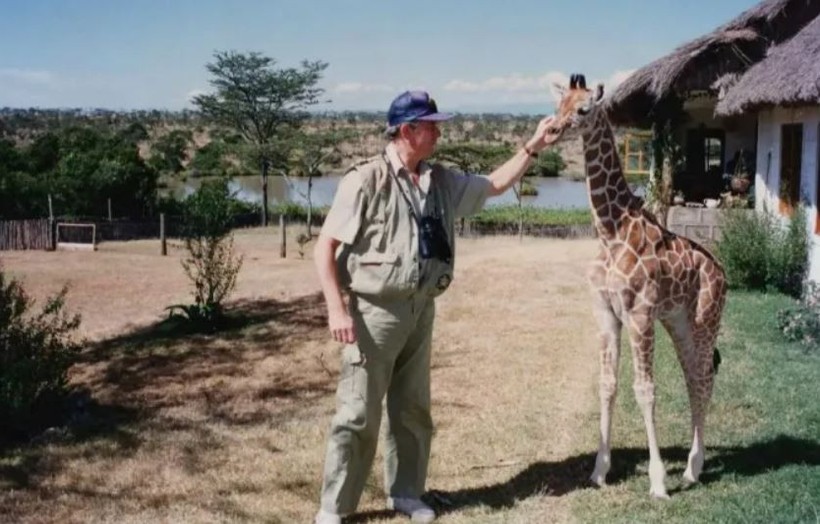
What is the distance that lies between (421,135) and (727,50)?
9768 mm

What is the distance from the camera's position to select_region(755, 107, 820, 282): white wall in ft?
31.9

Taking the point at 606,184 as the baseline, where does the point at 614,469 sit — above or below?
below

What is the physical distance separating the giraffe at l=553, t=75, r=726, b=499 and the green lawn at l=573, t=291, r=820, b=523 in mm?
165

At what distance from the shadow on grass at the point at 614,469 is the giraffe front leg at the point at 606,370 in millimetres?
147

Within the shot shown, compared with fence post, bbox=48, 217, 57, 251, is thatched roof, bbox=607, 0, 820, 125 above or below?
above

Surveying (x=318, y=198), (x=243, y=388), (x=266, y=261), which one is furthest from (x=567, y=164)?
(x=243, y=388)

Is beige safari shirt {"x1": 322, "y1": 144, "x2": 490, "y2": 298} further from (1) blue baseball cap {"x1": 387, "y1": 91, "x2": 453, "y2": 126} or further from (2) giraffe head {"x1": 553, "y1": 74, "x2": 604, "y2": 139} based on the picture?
(2) giraffe head {"x1": 553, "y1": 74, "x2": 604, "y2": 139}

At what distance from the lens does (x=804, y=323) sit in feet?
25.4

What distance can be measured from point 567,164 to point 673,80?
48722 mm

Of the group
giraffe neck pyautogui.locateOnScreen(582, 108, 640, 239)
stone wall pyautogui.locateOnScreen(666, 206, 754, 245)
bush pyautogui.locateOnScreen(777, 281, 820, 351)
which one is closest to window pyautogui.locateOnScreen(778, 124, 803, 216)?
stone wall pyautogui.locateOnScreen(666, 206, 754, 245)

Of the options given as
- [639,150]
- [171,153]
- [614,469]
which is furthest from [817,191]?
[171,153]

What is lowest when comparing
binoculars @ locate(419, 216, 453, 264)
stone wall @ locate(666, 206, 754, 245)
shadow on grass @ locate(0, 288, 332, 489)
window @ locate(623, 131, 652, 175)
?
shadow on grass @ locate(0, 288, 332, 489)

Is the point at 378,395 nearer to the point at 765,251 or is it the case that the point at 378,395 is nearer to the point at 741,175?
the point at 765,251

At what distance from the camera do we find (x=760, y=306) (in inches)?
376
